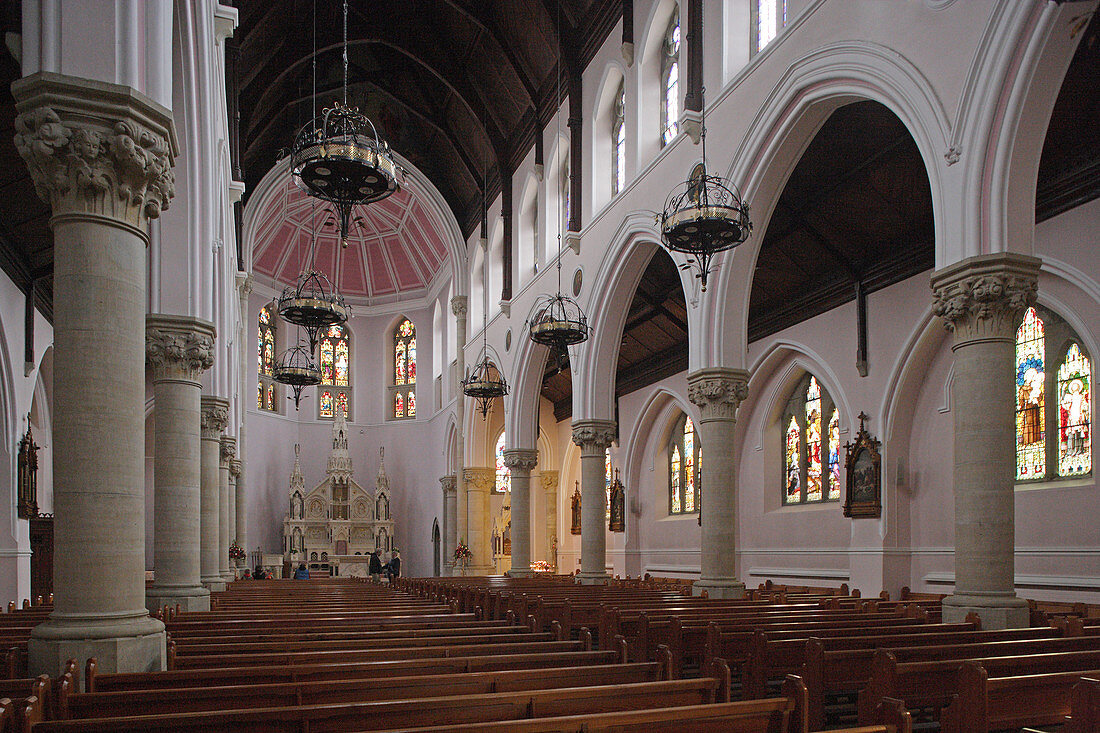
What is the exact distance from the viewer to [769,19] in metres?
13.1

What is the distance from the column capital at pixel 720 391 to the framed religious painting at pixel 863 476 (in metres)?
3.75

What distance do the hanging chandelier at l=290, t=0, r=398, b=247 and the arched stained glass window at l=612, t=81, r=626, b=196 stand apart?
23.4 feet

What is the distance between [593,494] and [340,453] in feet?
58.9

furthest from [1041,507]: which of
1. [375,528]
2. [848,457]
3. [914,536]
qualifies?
[375,528]

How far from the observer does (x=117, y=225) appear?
5.83m

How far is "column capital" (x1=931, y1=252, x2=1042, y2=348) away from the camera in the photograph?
823 cm

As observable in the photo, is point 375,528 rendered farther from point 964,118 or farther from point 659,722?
point 659,722

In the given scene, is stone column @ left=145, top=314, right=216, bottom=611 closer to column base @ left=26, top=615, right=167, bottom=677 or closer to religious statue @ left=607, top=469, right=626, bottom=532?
column base @ left=26, top=615, right=167, bottom=677

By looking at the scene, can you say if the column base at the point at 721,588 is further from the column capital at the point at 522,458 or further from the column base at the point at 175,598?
the column capital at the point at 522,458

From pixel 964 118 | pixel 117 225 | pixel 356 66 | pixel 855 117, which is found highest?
pixel 356 66

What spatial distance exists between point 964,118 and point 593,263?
10078mm

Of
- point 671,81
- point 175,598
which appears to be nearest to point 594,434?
point 671,81

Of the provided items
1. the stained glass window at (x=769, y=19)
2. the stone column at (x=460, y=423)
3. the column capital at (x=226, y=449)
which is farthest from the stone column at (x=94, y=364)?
the stone column at (x=460, y=423)

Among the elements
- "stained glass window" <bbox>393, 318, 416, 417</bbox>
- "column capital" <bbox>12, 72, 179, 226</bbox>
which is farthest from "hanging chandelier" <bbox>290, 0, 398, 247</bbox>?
"stained glass window" <bbox>393, 318, 416, 417</bbox>
